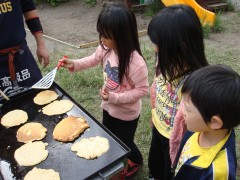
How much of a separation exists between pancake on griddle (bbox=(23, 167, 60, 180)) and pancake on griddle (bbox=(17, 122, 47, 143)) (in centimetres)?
22

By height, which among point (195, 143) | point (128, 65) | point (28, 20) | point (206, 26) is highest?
point (28, 20)

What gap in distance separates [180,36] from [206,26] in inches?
142

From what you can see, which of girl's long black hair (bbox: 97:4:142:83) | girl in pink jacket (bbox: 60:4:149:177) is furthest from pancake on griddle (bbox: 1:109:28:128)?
girl's long black hair (bbox: 97:4:142:83)

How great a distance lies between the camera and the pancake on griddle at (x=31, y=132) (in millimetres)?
1492

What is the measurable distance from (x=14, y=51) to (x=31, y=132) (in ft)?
2.07

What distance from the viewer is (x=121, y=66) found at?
5.55 ft

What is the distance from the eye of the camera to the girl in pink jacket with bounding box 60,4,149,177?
63.4 inches

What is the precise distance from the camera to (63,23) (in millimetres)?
5617

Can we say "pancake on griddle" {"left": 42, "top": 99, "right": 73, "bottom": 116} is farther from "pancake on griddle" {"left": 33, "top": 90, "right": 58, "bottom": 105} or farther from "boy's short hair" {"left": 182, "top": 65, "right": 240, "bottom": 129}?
"boy's short hair" {"left": 182, "top": 65, "right": 240, "bottom": 129}

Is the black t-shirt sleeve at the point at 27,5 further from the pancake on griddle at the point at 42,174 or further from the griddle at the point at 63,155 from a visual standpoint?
the pancake on griddle at the point at 42,174

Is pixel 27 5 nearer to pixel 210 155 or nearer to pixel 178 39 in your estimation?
pixel 178 39

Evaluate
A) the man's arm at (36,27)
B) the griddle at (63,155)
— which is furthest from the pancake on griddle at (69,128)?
the man's arm at (36,27)

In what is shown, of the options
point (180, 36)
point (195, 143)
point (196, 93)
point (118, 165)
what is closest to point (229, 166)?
point (195, 143)

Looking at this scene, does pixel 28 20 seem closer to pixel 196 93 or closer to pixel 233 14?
pixel 196 93
